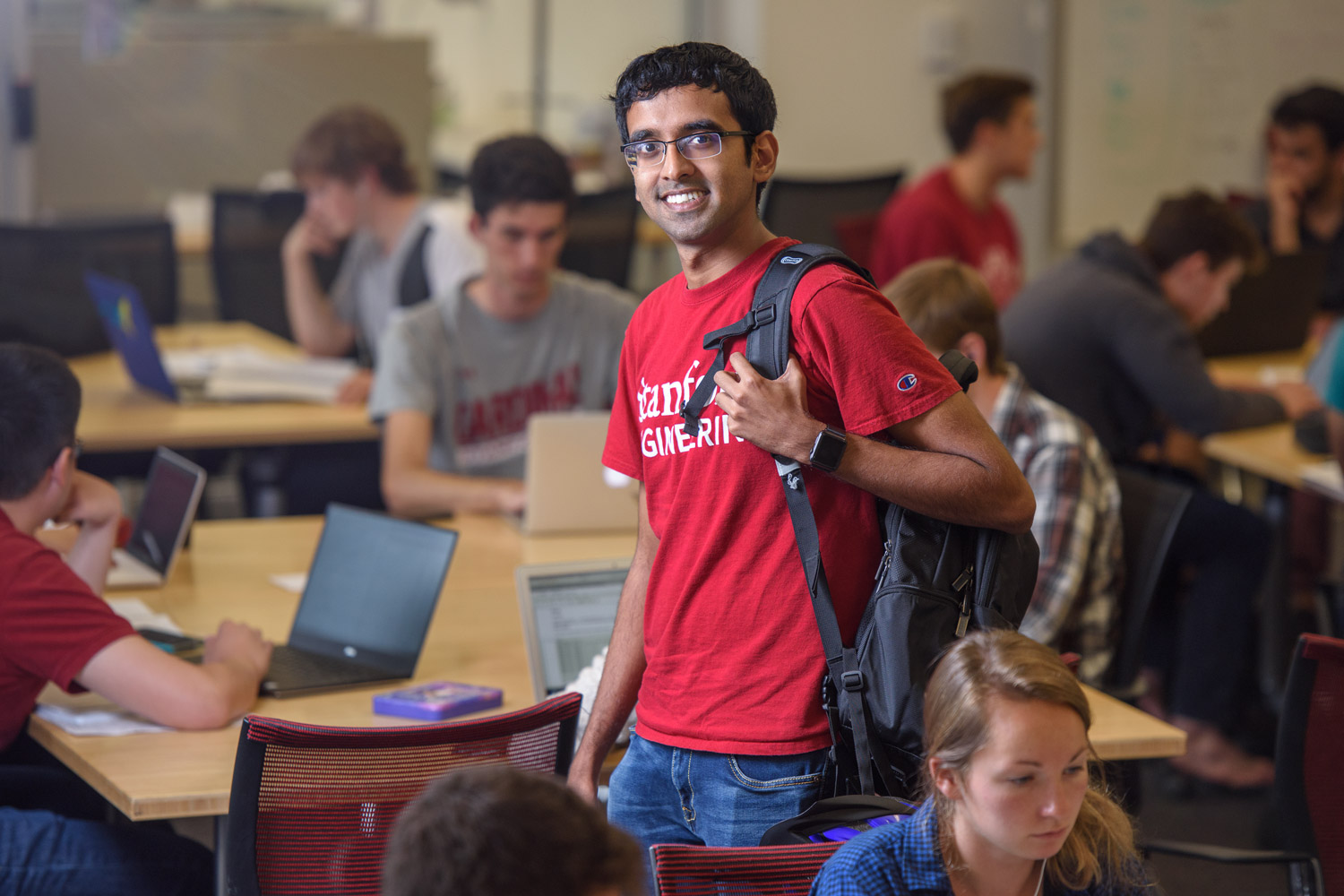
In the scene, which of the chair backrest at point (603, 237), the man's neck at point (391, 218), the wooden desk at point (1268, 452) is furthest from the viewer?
the chair backrest at point (603, 237)

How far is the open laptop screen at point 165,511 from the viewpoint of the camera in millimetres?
2465

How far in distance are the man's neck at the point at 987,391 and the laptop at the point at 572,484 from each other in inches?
24.5

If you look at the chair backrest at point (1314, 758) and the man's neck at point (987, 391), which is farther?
the man's neck at point (987, 391)

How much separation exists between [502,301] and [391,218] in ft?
3.69

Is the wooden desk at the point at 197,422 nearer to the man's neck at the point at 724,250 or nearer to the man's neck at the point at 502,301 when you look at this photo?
the man's neck at the point at 502,301

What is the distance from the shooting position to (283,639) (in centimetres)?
223

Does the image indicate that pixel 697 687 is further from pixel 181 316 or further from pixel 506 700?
pixel 181 316

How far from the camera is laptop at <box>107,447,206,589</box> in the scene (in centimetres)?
247

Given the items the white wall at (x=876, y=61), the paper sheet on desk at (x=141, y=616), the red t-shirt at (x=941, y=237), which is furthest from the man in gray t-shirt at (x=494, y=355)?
the white wall at (x=876, y=61)

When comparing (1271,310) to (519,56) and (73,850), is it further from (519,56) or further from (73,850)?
(73,850)

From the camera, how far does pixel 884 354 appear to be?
1.40 meters

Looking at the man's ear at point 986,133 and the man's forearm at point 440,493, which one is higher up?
the man's ear at point 986,133

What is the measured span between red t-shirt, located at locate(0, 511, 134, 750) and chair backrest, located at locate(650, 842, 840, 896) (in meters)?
0.86

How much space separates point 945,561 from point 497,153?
1.80 metres
